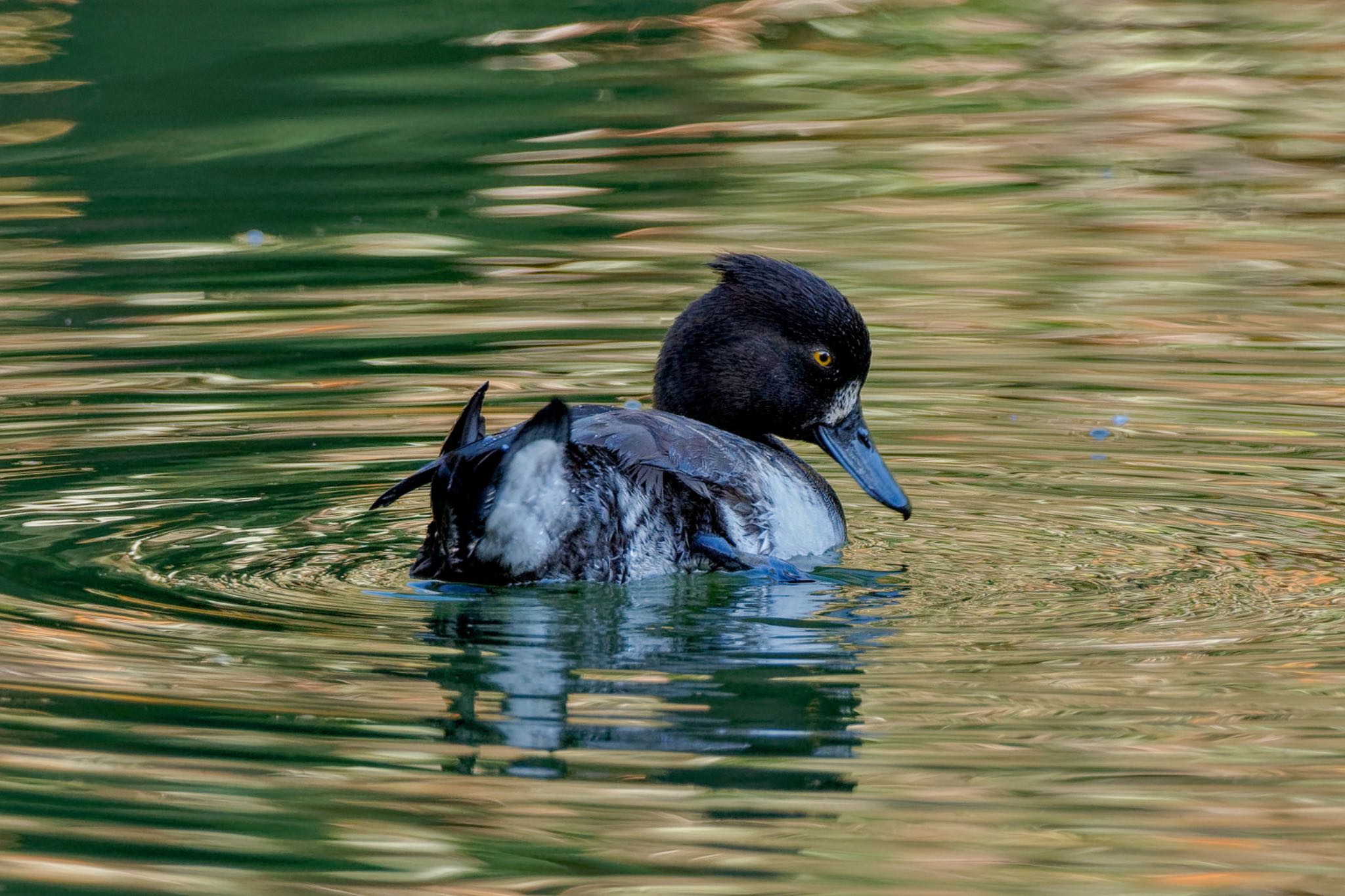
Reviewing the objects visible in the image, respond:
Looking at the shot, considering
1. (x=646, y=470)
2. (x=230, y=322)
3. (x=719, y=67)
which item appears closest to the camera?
(x=646, y=470)

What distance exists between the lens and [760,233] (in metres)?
11.4

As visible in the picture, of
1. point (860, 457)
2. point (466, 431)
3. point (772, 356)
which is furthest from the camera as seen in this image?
point (860, 457)

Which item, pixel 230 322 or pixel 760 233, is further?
pixel 760 233

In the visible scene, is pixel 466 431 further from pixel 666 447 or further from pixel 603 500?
pixel 666 447

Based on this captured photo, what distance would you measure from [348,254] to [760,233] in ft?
6.99

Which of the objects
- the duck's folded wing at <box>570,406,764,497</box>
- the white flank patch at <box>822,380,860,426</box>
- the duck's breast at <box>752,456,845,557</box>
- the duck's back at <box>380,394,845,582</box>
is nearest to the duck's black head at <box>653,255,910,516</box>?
the white flank patch at <box>822,380,860,426</box>

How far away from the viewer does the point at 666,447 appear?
21.0 feet

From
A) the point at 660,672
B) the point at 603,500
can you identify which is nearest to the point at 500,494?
the point at 603,500

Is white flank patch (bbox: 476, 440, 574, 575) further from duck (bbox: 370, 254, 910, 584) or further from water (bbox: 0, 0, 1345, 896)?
water (bbox: 0, 0, 1345, 896)

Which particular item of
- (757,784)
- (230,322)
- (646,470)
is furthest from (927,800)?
(230,322)

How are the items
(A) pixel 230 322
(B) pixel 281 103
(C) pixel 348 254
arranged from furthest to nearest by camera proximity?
(B) pixel 281 103 → (C) pixel 348 254 → (A) pixel 230 322

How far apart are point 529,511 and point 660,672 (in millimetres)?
872

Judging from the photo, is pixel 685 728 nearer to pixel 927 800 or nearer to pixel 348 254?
pixel 927 800

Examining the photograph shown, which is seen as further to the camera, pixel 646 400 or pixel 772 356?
pixel 646 400
